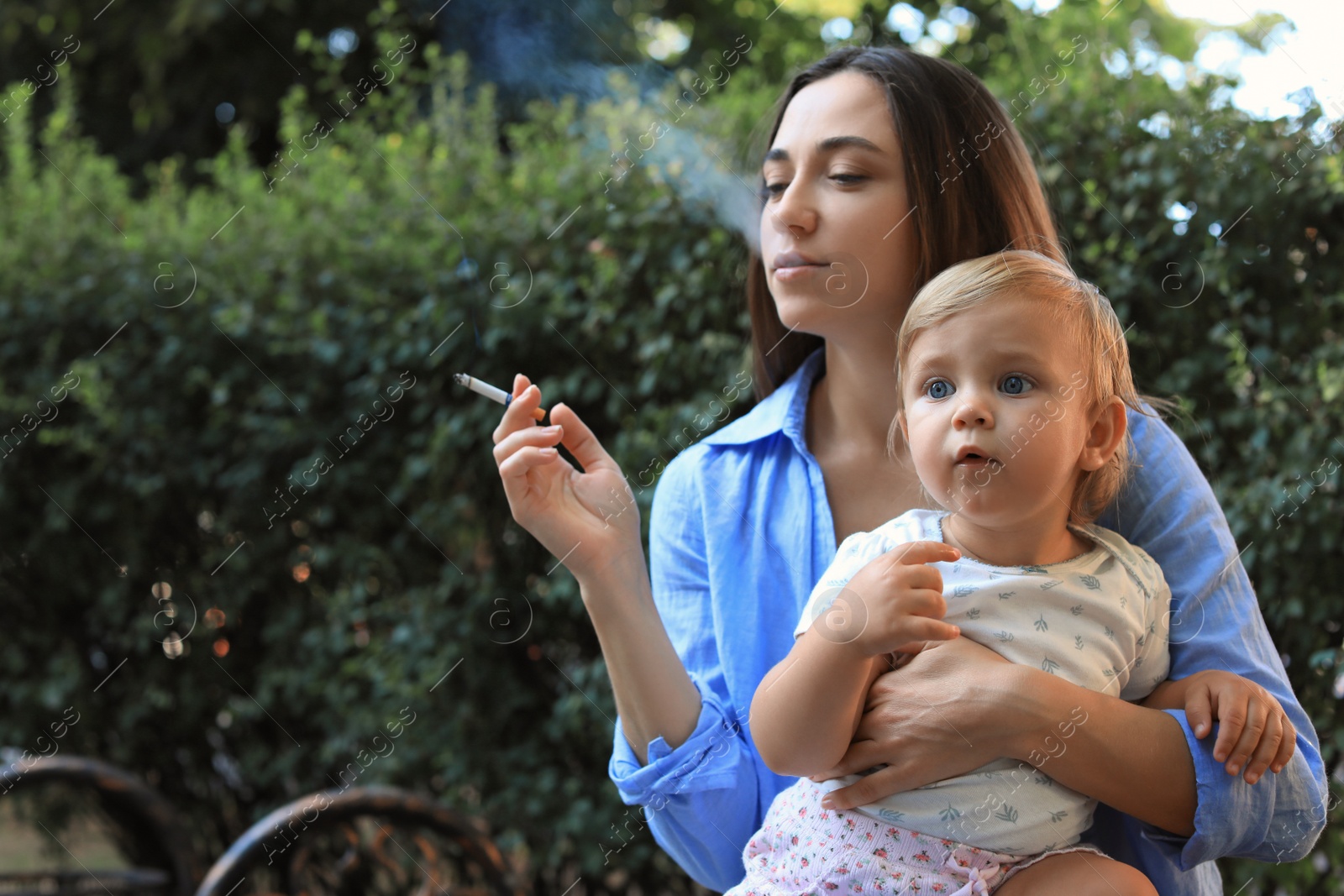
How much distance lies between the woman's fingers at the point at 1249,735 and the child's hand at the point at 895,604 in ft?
1.32

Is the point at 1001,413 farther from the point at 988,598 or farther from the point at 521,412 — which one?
the point at 521,412

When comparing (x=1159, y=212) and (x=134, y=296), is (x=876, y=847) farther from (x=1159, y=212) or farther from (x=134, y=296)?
(x=134, y=296)

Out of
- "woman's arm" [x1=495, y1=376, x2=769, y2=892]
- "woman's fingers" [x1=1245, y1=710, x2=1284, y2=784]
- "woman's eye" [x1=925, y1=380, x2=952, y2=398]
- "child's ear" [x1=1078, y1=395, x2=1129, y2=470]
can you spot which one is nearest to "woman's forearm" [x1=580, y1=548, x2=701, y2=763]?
"woman's arm" [x1=495, y1=376, x2=769, y2=892]

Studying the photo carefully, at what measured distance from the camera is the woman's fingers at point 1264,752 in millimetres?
1356

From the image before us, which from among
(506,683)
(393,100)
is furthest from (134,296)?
(506,683)

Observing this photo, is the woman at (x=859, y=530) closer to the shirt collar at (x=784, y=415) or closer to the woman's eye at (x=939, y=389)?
the shirt collar at (x=784, y=415)

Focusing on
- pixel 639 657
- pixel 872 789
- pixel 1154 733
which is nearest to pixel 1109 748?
pixel 1154 733

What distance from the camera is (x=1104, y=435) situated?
1416 millimetres

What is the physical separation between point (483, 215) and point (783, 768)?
2407 millimetres

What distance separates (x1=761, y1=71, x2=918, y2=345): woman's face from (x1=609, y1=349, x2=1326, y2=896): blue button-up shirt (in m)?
0.27

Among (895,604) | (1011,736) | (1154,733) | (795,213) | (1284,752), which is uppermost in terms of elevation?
(795,213)

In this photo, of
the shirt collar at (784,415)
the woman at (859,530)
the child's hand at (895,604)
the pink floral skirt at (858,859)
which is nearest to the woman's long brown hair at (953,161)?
the woman at (859,530)

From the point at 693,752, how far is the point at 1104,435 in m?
0.71

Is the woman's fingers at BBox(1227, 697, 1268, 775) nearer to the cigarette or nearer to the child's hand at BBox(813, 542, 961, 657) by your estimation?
the child's hand at BBox(813, 542, 961, 657)
